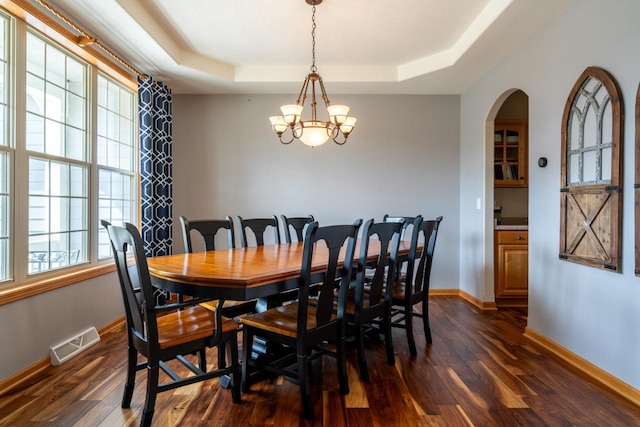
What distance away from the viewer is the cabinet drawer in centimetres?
380

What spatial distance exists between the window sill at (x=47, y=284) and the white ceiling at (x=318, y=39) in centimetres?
198

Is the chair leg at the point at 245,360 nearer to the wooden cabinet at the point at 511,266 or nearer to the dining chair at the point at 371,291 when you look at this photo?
the dining chair at the point at 371,291

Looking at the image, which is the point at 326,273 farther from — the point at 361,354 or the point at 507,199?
the point at 507,199

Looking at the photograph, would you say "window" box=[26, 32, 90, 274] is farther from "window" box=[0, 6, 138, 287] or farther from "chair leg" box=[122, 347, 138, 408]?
"chair leg" box=[122, 347, 138, 408]

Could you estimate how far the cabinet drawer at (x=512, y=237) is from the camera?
380 centimetres

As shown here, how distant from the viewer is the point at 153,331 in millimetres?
1624

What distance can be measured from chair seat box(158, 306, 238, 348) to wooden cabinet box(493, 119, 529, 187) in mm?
3735

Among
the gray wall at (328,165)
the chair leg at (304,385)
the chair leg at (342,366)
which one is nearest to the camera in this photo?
the chair leg at (304,385)

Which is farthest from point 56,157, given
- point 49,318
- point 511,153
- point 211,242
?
point 511,153

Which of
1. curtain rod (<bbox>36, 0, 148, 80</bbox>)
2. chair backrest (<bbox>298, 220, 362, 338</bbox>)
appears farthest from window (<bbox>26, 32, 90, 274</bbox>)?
chair backrest (<bbox>298, 220, 362, 338</bbox>)

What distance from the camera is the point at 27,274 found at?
240 cm

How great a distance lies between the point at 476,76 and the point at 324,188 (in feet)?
7.18

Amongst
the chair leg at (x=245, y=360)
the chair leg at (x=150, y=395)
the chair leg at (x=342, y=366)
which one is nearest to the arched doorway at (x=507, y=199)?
the chair leg at (x=342, y=366)

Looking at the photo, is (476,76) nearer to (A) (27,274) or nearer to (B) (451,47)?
(B) (451,47)
